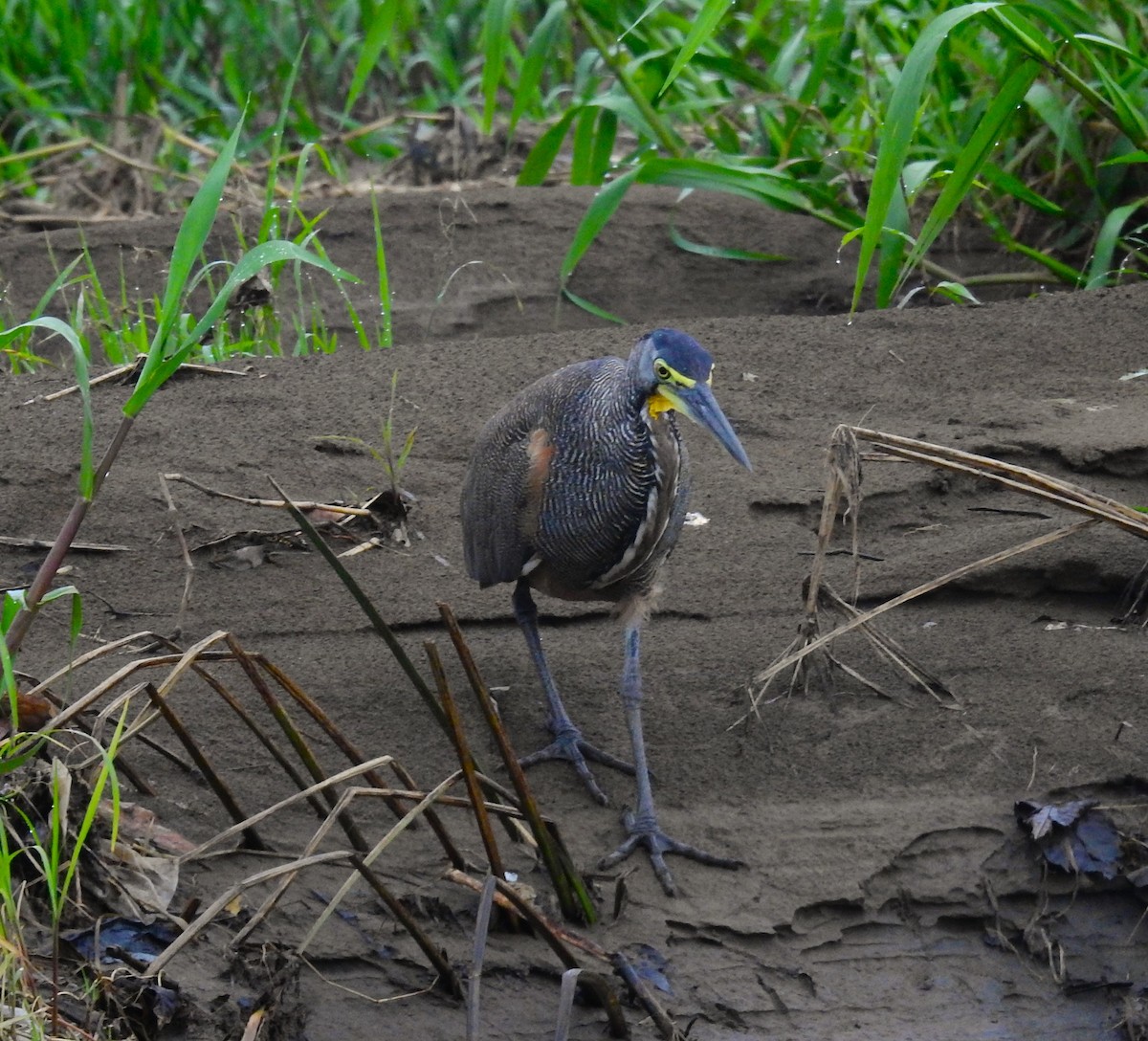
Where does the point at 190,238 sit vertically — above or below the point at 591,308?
above

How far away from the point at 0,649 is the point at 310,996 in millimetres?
816

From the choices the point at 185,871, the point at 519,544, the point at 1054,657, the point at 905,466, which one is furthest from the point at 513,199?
the point at 185,871

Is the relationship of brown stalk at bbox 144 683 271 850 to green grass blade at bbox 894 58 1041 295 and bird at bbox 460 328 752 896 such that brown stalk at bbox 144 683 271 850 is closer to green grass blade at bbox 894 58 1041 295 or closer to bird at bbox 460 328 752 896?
bird at bbox 460 328 752 896

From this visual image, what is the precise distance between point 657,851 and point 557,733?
0.50 meters

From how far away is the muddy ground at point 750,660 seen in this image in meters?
2.90

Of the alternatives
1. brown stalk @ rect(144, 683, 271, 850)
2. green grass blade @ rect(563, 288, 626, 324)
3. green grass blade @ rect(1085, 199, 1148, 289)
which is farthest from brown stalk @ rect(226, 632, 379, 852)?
green grass blade @ rect(1085, 199, 1148, 289)

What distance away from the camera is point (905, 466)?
4.31 meters

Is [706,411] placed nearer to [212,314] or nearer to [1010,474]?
[1010,474]

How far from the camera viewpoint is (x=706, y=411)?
319 centimetres

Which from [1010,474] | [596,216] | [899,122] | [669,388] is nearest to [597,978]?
[669,388]

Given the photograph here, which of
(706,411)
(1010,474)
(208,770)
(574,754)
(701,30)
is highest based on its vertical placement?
(701,30)

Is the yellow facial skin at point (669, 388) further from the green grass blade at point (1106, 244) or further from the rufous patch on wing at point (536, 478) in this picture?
the green grass blade at point (1106, 244)

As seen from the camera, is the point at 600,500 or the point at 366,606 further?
the point at 600,500

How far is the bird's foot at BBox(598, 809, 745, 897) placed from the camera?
10.2 ft
